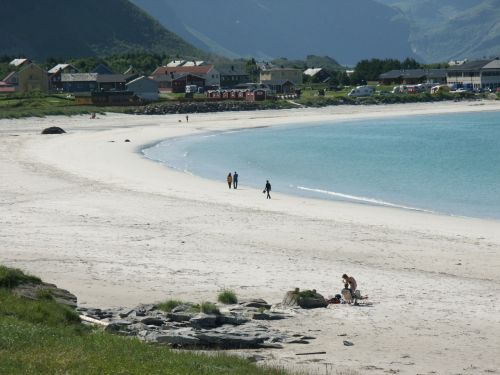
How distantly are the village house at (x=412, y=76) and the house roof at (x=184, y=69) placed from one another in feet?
98.9

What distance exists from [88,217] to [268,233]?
643cm

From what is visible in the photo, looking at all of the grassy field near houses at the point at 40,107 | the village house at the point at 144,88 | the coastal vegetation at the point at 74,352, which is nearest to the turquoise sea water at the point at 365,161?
the grassy field near houses at the point at 40,107

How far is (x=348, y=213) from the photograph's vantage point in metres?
34.3

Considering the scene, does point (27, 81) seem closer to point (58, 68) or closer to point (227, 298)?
point (58, 68)

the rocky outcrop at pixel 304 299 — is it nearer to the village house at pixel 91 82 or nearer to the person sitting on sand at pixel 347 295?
the person sitting on sand at pixel 347 295

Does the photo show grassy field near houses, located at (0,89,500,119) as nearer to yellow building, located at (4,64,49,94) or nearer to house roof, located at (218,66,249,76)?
yellow building, located at (4,64,49,94)

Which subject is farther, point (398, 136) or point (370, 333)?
point (398, 136)

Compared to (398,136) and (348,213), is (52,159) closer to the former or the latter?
(348,213)

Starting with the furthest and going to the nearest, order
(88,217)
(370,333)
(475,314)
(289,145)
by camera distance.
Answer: (289,145) → (88,217) → (475,314) → (370,333)

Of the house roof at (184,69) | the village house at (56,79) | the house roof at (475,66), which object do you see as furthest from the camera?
the house roof at (475,66)

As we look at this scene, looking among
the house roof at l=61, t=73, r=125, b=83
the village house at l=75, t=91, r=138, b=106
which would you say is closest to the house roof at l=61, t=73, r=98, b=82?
the house roof at l=61, t=73, r=125, b=83

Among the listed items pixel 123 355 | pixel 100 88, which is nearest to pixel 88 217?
pixel 123 355

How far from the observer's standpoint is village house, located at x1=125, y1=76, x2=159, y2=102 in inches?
4252

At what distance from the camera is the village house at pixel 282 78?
419 feet
